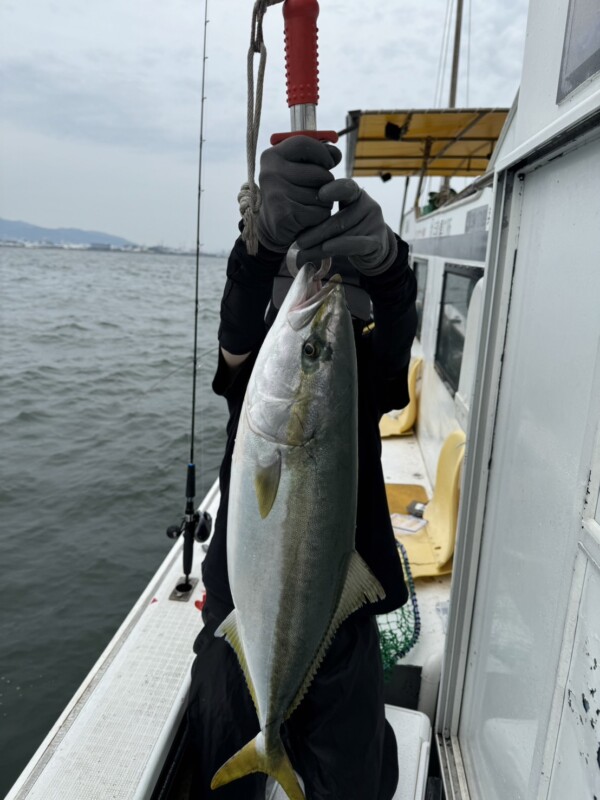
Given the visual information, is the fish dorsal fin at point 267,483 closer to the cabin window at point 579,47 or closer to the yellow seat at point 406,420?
the cabin window at point 579,47

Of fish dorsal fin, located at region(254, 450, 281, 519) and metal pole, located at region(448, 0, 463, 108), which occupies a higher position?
metal pole, located at region(448, 0, 463, 108)

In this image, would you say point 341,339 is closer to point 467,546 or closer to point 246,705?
point 467,546

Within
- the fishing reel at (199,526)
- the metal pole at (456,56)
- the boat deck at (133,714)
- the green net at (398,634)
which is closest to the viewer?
the boat deck at (133,714)

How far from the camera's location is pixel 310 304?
1.50 m

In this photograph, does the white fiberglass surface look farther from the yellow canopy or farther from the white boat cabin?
the yellow canopy

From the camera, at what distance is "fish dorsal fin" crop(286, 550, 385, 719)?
1627mm

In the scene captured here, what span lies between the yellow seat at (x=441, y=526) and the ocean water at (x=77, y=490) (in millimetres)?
2961

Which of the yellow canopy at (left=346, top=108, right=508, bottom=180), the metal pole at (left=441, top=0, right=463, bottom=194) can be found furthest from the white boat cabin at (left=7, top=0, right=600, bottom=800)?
the metal pole at (left=441, top=0, right=463, bottom=194)

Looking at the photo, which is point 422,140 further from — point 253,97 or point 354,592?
point 354,592

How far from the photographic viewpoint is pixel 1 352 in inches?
579

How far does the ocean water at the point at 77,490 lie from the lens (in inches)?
187

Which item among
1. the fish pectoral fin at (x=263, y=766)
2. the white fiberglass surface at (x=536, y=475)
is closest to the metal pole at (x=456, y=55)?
the white fiberglass surface at (x=536, y=475)

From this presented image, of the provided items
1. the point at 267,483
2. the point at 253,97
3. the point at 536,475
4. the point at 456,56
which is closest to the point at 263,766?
the point at 267,483

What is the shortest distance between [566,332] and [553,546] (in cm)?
59
